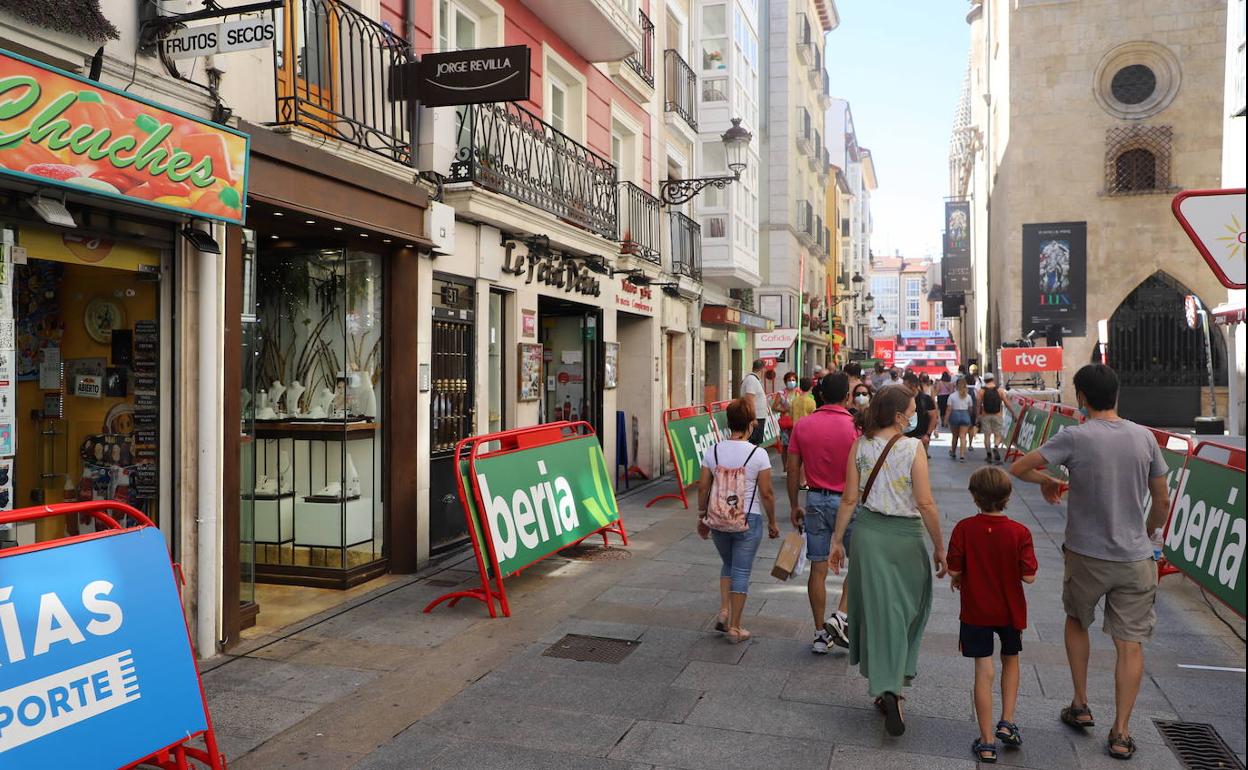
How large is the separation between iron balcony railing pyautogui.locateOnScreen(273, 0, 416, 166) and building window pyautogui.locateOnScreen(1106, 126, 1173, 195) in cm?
3022

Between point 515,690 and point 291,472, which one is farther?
point 291,472

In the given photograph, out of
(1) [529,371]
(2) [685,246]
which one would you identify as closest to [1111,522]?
(1) [529,371]

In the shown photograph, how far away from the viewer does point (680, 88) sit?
17.7 m

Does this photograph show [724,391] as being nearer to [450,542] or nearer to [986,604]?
[450,542]

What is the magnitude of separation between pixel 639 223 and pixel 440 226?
7048 mm

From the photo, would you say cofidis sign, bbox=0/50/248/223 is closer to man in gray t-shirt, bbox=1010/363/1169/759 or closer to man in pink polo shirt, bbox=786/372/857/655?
man in pink polo shirt, bbox=786/372/857/655

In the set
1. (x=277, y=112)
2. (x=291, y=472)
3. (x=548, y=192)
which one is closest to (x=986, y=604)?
(x=277, y=112)

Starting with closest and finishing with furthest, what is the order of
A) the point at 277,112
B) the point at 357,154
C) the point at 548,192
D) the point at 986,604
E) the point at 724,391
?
the point at 986,604 → the point at 277,112 → the point at 357,154 → the point at 548,192 → the point at 724,391

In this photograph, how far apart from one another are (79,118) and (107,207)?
0.78 m

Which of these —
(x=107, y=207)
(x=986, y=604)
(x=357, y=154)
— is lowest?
(x=986, y=604)

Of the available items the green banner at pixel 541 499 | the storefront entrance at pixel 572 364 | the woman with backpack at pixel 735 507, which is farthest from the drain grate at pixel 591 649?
the storefront entrance at pixel 572 364

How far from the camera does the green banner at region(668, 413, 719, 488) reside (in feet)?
41.7

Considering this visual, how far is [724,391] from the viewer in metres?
22.9

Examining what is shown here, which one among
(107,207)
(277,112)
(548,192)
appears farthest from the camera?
(548,192)
